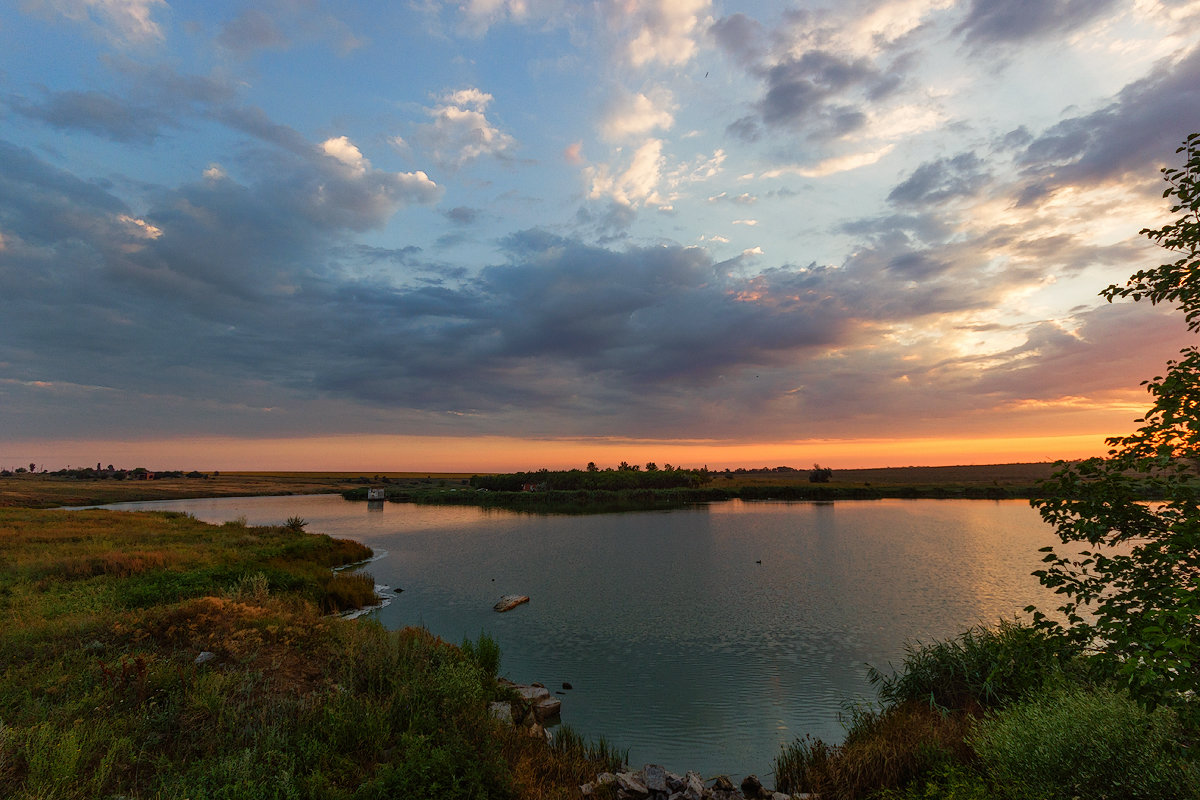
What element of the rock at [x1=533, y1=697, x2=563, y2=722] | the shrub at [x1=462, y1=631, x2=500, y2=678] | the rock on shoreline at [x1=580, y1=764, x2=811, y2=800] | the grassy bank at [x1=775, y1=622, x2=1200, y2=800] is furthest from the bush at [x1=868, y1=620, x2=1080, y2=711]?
the shrub at [x1=462, y1=631, x2=500, y2=678]

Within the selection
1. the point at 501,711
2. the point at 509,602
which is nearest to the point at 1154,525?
the point at 501,711

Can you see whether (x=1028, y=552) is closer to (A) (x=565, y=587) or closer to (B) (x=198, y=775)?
(A) (x=565, y=587)

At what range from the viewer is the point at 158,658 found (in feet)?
41.7

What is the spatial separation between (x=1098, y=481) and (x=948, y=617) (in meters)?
24.3

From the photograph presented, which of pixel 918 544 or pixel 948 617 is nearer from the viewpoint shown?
pixel 948 617

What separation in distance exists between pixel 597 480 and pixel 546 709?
14645cm

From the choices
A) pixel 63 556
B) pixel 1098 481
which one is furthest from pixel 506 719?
pixel 63 556

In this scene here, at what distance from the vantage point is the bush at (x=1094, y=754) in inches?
283

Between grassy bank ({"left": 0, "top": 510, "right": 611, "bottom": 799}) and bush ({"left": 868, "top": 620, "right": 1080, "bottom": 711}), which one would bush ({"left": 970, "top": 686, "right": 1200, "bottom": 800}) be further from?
grassy bank ({"left": 0, "top": 510, "right": 611, "bottom": 799})

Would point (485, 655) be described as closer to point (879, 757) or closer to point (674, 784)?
point (674, 784)

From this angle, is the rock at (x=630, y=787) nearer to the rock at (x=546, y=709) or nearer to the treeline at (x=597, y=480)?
the rock at (x=546, y=709)

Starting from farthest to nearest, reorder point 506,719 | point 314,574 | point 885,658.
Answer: point 314,574 → point 885,658 → point 506,719

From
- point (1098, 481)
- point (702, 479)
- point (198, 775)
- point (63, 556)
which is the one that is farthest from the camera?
point (702, 479)

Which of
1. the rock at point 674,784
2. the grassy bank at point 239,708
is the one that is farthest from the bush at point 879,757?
the grassy bank at point 239,708
